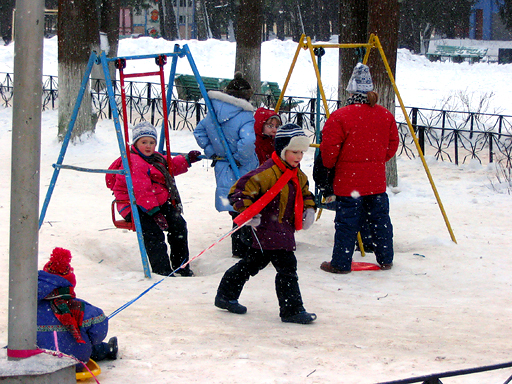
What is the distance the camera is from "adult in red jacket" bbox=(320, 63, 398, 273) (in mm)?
5055

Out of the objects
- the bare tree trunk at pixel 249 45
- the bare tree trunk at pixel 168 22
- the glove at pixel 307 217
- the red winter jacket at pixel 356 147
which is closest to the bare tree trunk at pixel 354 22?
the red winter jacket at pixel 356 147

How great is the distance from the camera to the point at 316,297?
4.61 m

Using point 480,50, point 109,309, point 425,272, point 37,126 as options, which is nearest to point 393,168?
point 425,272

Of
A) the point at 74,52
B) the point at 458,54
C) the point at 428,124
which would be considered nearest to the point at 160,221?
the point at 74,52

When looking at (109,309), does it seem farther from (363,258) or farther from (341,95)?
(341,95)

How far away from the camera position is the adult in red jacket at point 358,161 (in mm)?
5055

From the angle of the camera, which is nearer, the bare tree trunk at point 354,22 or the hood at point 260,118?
the hood at point 260,118

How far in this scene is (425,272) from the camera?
5344 mm

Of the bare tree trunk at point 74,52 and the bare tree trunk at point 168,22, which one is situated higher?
the bare tree trunk at point 168,22

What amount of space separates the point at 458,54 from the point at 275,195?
31427 millimetres

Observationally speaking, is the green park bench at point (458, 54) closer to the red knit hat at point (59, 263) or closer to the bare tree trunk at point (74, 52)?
the bare tree trunk at point (74, 52)

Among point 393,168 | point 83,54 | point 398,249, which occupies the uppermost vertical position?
point 83,54

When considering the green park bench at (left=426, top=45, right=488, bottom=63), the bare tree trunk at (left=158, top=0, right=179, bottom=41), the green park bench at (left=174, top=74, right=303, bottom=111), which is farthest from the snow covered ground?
the bare tree trunk at (left=158, top=0, right=179, bottom=41)

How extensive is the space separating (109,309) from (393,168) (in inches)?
209
